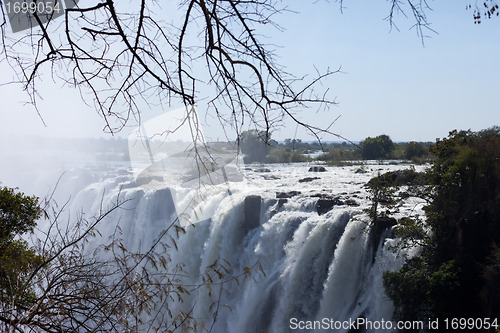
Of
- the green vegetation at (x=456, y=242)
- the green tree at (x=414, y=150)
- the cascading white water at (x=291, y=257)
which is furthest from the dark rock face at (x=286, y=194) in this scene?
the green tree at (x=414, y=150)

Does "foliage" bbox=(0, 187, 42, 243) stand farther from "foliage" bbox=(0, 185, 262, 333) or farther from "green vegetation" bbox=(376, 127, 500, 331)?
"green vegetation" bbox=(376, 127, 500, 331)

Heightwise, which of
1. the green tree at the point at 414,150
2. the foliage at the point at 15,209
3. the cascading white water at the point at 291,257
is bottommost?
the cascading white water at the point at 291,257

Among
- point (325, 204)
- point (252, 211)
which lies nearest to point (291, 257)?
point (325, 204)

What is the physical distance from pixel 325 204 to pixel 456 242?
3.77 m

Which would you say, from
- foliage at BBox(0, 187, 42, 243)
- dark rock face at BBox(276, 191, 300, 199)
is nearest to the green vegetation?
dark rock face at BBox(276, 191, 300, 199)

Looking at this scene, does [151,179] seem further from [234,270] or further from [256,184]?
[234,270]

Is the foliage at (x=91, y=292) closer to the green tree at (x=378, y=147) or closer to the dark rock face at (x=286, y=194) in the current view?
the dark rock face at (x=286, y=194)

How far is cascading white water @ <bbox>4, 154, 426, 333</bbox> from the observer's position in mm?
9000

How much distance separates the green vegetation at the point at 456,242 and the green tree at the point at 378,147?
15.4 m

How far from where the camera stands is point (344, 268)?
927 centimetres

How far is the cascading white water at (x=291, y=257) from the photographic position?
9000mm

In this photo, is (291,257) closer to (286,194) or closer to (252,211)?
(252,211)

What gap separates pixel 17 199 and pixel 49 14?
20.8ft

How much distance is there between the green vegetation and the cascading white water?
2.04ft
